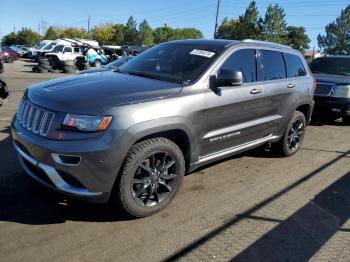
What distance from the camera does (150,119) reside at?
3916mm

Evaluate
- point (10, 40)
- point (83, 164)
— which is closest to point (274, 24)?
point (10, 40)

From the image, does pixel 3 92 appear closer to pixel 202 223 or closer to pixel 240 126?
pixel 240 126

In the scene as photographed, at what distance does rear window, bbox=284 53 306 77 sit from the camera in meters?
6.35

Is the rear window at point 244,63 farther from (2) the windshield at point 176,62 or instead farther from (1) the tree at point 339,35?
(1) the tree at point 339,35

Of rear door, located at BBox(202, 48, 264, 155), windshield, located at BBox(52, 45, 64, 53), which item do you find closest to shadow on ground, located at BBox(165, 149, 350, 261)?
Result: rear door, located at BBox(202, 48, 264, 155)

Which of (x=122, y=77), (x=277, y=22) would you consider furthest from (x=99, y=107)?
(x=277, y=22)

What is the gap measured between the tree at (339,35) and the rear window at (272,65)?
92.2 m

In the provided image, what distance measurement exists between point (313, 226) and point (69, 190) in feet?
8.05

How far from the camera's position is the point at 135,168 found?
390cm

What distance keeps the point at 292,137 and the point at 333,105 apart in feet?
11.5

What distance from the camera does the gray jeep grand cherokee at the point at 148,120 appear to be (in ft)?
12.0

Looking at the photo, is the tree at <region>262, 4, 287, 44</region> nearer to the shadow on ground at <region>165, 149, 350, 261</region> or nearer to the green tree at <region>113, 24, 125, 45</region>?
the green tree at <region>113, 24, 125, 45</region>

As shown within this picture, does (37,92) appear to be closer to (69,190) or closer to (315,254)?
(69,190)

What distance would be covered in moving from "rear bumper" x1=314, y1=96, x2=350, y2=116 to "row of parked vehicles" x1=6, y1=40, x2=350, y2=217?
13.3ft
